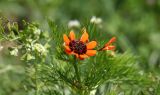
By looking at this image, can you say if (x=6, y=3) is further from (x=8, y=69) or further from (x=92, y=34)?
(x=92, y=34)

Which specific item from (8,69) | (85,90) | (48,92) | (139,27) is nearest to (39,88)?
(48,92)

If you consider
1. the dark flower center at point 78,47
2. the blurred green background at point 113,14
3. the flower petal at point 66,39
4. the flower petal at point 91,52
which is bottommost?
the flower petal at point 91,52

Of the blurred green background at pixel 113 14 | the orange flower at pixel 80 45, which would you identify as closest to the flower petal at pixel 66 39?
the orange flower at pixel 80 45

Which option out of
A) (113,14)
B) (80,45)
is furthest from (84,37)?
(113,14)

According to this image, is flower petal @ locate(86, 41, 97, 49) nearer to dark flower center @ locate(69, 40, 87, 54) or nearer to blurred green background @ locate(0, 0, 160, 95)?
dark flower center @ locate(69, 40, 87, 54)

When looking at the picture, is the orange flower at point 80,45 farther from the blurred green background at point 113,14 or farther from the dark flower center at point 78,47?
the blurred green background at point 113,14

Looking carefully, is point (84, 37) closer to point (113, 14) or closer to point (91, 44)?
point (91, 44)

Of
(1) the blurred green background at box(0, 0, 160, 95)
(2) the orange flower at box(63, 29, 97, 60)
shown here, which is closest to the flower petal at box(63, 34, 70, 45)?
(2) the orange flower at box(63, 29, 97, 60)

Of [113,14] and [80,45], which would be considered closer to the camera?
[80,45]
